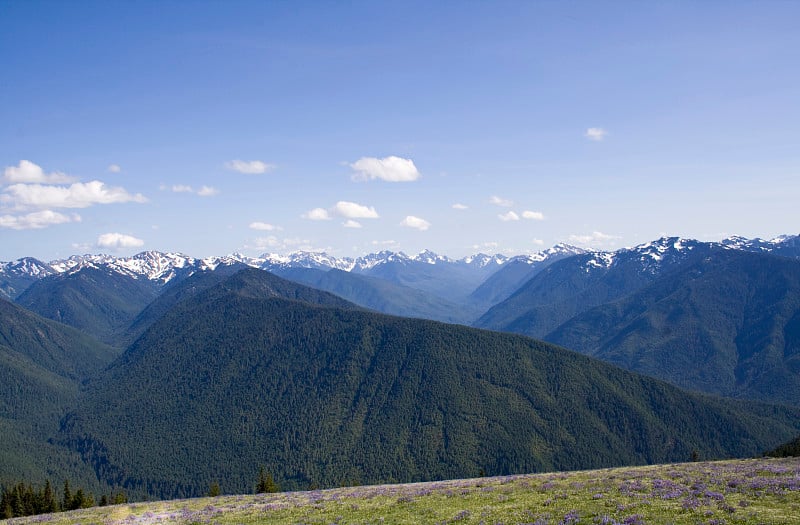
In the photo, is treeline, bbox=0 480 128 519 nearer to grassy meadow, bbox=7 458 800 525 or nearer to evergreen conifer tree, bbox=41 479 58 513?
evergreen conifer tree, bbox=41 479 58 513

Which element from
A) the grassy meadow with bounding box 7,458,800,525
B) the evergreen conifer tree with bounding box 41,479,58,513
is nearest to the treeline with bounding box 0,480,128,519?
the evergreen conifer tree with bounding box 41,479,58,513

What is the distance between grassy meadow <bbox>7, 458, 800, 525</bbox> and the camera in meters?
32.9

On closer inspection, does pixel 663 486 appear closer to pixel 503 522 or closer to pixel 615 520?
pixel 615 520

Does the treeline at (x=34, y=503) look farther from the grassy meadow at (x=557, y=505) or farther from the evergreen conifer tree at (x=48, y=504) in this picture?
the grassy meadow at (x=557, y=505)

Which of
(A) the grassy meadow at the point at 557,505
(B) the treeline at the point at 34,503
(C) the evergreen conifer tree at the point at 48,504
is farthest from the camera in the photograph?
(C) the evergreen conifer tree at the point at 48,504

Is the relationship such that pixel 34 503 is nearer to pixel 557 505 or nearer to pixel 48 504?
pixel 48 504

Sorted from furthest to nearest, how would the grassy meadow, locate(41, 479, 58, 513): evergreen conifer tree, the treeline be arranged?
locate(41, 479, 58, 513): evergreen conifer tree, the treeline, the grassy meadow

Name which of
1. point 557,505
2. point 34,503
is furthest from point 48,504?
point 557,505

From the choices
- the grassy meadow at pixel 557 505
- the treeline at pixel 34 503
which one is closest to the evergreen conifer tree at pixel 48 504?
the treeline at pixel 34 503

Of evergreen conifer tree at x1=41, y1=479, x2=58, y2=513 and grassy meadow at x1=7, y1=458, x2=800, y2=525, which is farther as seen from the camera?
evergreen conifer tree at x1=41, y1=479, x2=58, y2=513

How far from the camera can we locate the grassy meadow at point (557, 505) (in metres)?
32.9

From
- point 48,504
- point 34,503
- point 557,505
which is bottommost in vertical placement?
point 34,503

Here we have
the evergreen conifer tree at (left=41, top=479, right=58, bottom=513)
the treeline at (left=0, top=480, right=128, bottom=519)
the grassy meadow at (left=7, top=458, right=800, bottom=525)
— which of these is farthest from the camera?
the evergreen conifer tree at (left=41, top=479, right=58, bottom=513)

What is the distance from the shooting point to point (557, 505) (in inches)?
1508
